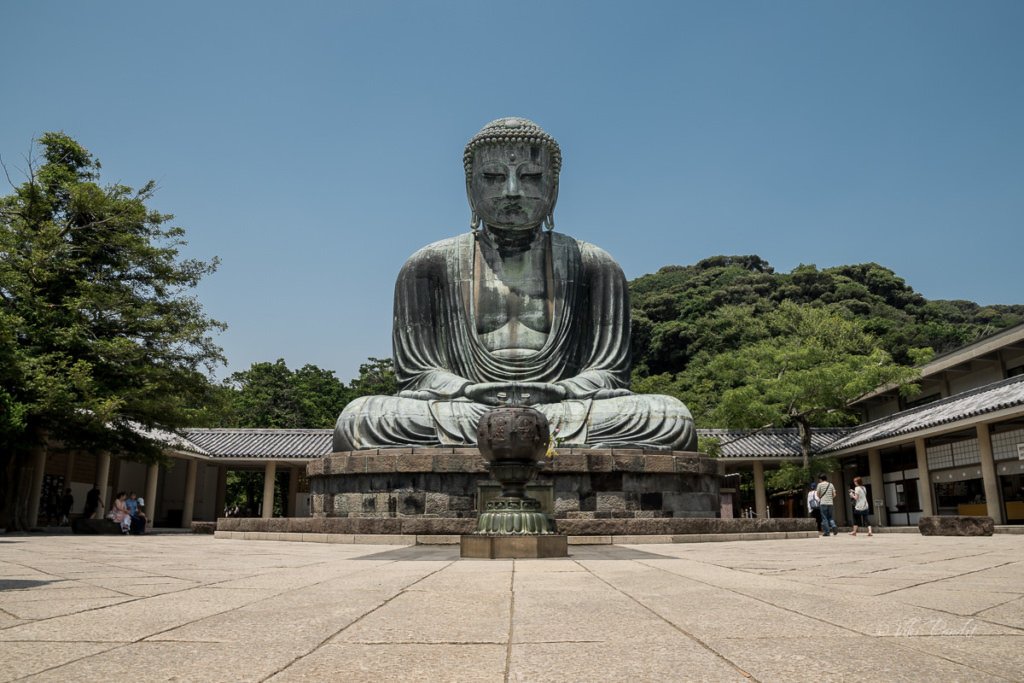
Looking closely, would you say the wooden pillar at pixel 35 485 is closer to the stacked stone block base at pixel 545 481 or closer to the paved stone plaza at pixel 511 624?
the stacked stone block base at pixel 545 481

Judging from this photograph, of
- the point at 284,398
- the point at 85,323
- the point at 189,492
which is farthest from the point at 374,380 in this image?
the point at 85,323

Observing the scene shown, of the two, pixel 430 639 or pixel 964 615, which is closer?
pixel 430 639

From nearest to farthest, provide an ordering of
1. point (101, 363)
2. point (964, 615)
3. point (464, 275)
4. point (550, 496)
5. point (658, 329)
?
point (964, 615) < point (550, 496) < point (464, 275) < point (101, 363) < point (658, 329)

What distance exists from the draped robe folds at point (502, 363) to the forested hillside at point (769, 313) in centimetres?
1899

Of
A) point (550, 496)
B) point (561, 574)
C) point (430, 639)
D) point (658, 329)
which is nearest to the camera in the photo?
point (430, 639)

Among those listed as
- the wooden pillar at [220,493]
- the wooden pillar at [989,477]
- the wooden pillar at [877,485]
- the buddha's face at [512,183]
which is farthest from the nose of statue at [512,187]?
the wooden pillar at [220,493]

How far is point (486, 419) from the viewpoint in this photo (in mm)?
7137

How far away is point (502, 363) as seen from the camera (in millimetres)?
12531

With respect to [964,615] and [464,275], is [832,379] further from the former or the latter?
[964,615]

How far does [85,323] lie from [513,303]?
797cm

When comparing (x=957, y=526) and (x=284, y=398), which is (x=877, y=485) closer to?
(x=957, y=526)

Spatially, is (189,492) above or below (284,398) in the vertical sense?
below

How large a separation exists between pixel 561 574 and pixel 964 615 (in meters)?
2.28

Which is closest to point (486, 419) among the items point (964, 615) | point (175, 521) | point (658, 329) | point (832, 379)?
point (964, 615)
